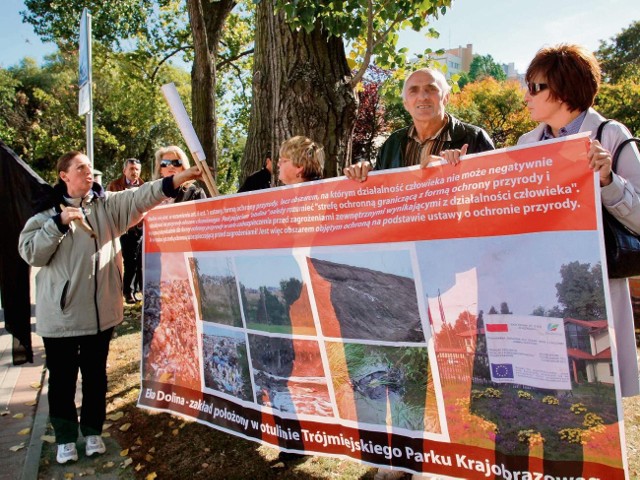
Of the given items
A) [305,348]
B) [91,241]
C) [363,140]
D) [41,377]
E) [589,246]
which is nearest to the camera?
[589,246]

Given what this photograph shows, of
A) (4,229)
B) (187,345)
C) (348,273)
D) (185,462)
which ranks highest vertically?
(4,229)

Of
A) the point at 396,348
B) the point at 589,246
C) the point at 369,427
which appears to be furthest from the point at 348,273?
the point at 589,246

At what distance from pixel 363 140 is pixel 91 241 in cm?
1925

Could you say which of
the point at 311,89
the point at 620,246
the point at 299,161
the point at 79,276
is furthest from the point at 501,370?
the point at 311,89

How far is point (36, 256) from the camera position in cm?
324

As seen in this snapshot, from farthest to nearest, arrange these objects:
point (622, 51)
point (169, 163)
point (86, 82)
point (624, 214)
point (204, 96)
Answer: point (622, 51), point (204, 96), point (86, 82), point (169, 163), point (624, 214)

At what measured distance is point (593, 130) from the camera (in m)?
2.17

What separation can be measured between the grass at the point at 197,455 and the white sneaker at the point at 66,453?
12cm

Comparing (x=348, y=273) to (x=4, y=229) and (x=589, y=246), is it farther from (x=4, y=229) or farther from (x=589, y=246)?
(x=4, y=229)

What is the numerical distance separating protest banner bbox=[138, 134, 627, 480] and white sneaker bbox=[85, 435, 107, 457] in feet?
2.51

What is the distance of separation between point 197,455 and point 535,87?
3.14m

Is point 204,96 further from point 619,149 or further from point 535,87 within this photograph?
point 619,149

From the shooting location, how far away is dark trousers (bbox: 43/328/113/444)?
347 cm

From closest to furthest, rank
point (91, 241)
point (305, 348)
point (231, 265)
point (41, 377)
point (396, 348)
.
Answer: point (396, 348) < point (305, 348) < point (231, 265) < point (91, 241) < point (41, 377)
